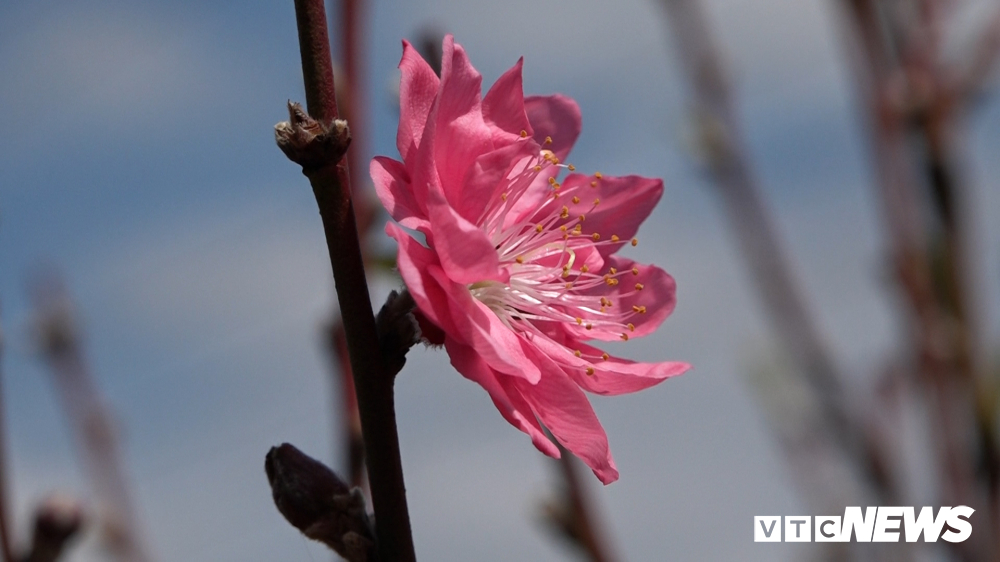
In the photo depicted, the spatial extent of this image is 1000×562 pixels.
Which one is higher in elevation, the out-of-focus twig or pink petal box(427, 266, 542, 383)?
pink petal box(427, 266, 542, 383)

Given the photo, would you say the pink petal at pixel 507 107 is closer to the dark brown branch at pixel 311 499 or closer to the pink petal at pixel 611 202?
the pink petal at pixel 611 202

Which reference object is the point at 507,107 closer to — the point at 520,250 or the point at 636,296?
the point at 520,250

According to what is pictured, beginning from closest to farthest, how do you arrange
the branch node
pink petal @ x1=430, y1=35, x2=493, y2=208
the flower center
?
the branch node, pink petal @ x1=430, y1=35, x2=493, y2=208, the flower center

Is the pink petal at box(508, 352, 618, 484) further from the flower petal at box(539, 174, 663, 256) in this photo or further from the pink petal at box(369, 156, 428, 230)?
the flower petal at box(539, 174, 663, 256)

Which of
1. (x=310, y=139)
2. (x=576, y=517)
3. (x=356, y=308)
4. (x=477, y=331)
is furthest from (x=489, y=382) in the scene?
(x=576, y=517)

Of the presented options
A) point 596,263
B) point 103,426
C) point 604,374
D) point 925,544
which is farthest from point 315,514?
point 103,426

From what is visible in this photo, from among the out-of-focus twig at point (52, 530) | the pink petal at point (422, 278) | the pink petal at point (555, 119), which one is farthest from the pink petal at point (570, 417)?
the out-of-focus twig at point (52, 530)

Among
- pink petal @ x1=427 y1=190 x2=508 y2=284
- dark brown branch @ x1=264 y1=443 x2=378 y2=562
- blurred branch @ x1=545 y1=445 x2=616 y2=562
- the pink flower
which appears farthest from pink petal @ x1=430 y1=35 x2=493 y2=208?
blurred branch @ x1=545 y1=445 x2=616 y2=562
